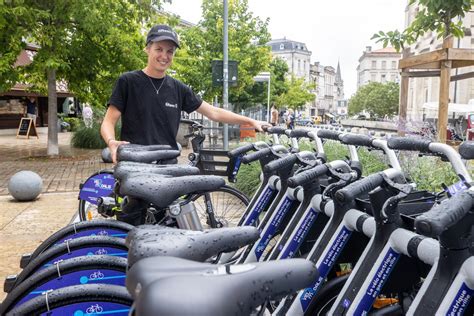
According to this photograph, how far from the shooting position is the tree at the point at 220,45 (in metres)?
24.2

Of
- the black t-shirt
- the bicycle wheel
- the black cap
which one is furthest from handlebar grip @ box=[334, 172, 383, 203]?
the bicycle wheel

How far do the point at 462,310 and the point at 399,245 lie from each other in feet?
1.30

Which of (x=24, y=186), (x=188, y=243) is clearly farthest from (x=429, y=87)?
(x=188, y=243)

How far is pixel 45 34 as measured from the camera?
41.8 feet

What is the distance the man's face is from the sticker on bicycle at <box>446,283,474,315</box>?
2.50 m

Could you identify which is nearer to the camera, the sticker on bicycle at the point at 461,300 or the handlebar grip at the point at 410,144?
the sticker on bicycle at the point at 461,300

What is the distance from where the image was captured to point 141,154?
292cm

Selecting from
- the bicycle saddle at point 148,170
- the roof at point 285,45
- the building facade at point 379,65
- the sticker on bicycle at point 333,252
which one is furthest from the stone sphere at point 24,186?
the building facade at point 379,65

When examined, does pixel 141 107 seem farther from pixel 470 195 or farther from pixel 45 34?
pixel 45 34

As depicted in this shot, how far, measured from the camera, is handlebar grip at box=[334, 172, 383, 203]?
80.2 inches

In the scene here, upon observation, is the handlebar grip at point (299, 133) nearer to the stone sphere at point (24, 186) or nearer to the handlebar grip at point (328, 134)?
the handlebar grip at point (328, 134)

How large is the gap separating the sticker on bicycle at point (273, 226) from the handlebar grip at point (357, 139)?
2.37ft

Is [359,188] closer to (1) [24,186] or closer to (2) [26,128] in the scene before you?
(1) [24,186]

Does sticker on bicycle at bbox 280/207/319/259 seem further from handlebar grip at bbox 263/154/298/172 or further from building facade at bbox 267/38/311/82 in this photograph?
building facade at bbox 267/38/311/82
